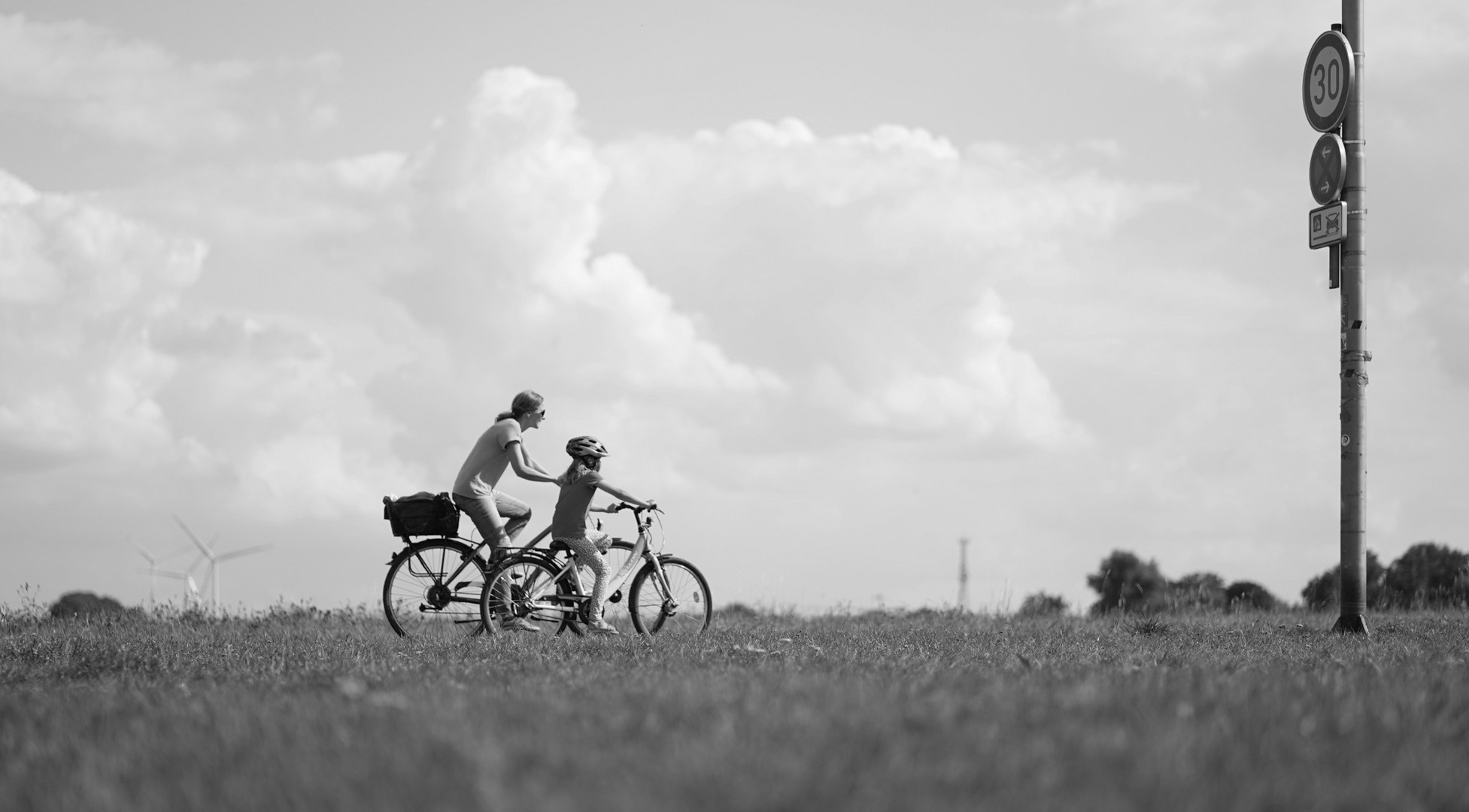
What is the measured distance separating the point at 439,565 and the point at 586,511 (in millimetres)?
1465

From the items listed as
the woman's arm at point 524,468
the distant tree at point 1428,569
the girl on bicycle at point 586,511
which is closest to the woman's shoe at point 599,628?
the girl on bicycle at point 586,511

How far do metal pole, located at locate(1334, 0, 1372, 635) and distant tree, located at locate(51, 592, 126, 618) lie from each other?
47.5 ft

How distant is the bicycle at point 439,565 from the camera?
40.3 ft

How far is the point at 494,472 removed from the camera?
1241cm

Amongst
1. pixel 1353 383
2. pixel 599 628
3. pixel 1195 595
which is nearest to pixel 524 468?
pixel 599 628

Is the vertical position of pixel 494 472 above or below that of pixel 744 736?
above

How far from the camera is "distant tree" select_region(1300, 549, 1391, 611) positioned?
64.4 feet

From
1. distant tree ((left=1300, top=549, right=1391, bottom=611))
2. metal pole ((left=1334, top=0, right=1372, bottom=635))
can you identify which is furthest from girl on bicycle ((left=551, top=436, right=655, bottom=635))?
distant tree ((left=1300, top=549, right=1391, bottom=611))

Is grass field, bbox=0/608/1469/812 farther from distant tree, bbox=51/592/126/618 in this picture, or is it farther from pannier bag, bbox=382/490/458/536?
distant tree, bbox=51/592/126/618

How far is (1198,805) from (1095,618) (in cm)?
1275

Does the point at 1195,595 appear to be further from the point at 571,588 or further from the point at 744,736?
the point at 744,736

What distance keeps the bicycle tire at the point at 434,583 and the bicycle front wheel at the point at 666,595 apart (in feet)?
4.72

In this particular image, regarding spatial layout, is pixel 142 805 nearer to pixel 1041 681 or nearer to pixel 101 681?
pixel 1041 681

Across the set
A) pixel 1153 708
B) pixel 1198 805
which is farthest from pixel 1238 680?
pixel 1198 805
